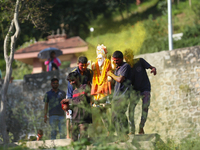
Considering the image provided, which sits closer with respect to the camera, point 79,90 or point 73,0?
point 79,90

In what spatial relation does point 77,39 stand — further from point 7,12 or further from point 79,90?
point 79,90

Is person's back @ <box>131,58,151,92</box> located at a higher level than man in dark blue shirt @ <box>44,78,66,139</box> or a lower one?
higher

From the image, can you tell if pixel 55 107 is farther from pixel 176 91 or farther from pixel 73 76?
pixel 176 91

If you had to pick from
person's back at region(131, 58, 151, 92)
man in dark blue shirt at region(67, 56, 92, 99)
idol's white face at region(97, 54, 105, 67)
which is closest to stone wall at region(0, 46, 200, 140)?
person's back at region(131, 58, 151, 92)

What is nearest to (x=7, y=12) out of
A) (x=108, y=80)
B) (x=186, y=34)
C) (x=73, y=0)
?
(x=108, y=80)

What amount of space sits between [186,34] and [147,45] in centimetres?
209

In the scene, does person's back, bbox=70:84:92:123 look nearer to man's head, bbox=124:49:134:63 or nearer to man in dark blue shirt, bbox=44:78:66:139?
man's head, bbox=124:49:134:63

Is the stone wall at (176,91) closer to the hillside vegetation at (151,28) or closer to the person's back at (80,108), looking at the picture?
the hillside vegetation at (151,28)

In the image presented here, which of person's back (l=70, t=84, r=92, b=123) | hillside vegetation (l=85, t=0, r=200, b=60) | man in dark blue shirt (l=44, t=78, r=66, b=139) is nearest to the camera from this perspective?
person's back (l=70, t=84, r=92, b=123)

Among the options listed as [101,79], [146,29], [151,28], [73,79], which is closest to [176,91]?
[101,79]

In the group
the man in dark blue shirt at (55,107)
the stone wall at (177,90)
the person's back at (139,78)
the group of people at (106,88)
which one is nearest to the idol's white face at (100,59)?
the group of people at (106,88)

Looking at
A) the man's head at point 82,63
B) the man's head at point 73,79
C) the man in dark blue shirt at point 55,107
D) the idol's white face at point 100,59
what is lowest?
the man in dark blue shirt at point 55,107

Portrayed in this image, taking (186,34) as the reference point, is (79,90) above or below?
below

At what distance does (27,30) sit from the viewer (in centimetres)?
2441
